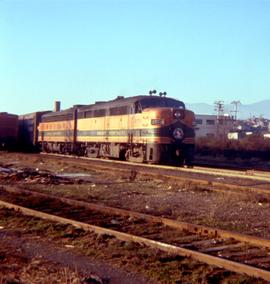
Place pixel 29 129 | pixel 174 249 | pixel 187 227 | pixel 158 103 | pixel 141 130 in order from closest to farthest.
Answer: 1. pixel 174 249
2. pixel 187 227
3. pixel 141 130
4. pixel 158 103
5. pixel 29 129

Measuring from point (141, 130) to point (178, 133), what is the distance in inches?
75.1

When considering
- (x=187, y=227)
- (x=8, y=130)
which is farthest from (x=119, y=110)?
(x=8, y=130)

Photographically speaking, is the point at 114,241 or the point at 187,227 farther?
the point at 187,227

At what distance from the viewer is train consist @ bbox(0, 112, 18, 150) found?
4916 cm

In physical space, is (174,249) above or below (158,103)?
below

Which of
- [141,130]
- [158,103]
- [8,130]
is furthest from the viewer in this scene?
[8,130]

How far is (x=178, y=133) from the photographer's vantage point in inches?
1051

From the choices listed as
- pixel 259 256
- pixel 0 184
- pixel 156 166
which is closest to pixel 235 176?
pixel 156 166

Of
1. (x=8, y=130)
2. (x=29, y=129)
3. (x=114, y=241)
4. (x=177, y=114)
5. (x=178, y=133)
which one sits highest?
(x=177, y=114)

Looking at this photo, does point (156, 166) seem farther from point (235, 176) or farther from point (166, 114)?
point (235, 176)

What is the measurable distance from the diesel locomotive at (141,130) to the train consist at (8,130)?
14.7 m

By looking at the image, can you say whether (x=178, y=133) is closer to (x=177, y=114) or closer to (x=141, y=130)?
(x=177, y=114)

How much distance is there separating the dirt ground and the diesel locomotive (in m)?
5.18

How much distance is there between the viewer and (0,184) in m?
18.5
